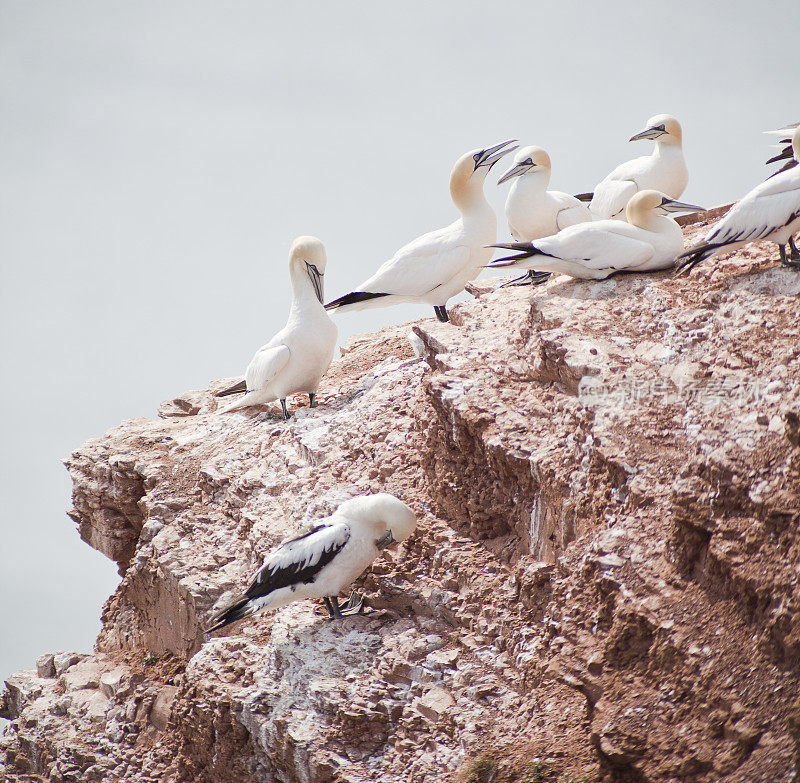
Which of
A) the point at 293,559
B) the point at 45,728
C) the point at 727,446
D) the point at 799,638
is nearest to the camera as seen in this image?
the point at 799,638

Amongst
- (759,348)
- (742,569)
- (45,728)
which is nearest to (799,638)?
(742,569)

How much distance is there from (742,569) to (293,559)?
2.77 m

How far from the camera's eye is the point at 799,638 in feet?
14.0

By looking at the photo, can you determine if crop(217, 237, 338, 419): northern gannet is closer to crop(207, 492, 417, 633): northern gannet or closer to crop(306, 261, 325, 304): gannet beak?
crop(306, 261, 325, 304): gannet beak

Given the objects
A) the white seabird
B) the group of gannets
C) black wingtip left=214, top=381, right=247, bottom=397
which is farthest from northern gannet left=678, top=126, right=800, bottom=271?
black wingtip left=214, top=381, right=247, bottom=397

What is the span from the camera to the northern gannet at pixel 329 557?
5961 millimetres

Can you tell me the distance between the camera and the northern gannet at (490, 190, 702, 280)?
6840 millimetres

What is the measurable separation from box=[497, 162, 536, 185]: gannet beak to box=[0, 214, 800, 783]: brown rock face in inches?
65.8

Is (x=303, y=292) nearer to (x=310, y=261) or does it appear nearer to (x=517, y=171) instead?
(x=310, y=261)

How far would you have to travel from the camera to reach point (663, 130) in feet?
31.9

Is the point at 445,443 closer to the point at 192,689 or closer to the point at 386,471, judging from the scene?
the point at 386,471

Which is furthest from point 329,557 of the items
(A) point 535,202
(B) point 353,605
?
(A) point 535,202

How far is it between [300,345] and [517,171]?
2.88m

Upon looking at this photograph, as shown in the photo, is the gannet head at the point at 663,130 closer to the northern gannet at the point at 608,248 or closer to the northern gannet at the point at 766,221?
the northern gannet at the point at 608,248
